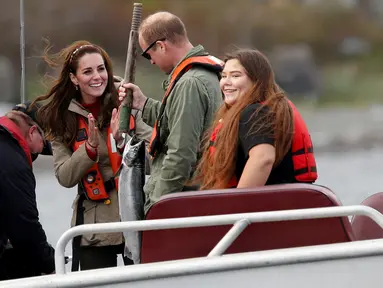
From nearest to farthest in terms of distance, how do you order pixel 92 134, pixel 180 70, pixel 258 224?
pixel 258 224, pixel 180 70, pixel 92 134

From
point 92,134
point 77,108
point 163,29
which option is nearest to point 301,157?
point 163,29

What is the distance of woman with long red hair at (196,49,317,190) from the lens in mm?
2223

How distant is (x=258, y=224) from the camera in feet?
6.91

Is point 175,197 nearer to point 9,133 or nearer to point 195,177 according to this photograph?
point 195,177

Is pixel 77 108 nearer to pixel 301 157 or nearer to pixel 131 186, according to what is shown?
pixel 131 186

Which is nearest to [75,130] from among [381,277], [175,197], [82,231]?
[175,197]

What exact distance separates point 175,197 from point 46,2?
4.12m

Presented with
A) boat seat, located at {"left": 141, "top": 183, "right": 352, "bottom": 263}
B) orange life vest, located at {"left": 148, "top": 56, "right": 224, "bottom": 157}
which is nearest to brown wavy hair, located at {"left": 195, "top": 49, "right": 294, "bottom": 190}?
boat seat, located at {"left": 141, "top": 183, "right": 352, "bottom": 263}

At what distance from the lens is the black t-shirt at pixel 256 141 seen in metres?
2.22

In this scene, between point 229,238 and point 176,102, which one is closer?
point 229,238

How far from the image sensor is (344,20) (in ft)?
21.9

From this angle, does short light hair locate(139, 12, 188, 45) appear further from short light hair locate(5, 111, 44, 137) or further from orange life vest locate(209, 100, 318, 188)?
orange life vest locate(209, 100, 318, 188)

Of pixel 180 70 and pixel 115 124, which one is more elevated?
pixel 180 70

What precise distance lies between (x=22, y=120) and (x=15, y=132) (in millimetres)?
96
